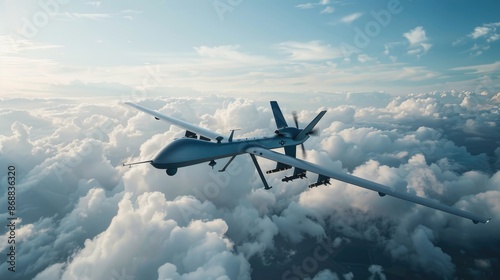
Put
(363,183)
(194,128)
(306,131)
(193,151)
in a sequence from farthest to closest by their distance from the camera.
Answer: (306,131)
(194,128)
(193,151)
(363,183)

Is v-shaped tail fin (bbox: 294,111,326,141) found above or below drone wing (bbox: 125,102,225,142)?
below

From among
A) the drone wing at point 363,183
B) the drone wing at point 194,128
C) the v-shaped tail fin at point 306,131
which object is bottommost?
the drone wing at point 363,183

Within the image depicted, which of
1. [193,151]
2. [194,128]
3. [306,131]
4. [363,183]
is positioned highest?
[194,128]

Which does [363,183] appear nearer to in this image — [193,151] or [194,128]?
[193,151]

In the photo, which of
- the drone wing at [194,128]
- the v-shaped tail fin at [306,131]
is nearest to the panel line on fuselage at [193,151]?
the drone wing at [194,128]

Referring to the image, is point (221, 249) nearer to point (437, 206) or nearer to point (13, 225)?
point (13, 225)

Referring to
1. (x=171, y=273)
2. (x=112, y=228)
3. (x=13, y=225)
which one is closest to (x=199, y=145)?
(x=13, y=225)

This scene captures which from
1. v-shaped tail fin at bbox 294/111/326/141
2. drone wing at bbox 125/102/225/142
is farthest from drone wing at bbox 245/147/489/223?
v-shaped tail fin at bbox 294/111/326/141

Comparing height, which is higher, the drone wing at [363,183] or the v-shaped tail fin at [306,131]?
the v-shaped tail fin at [306,131]

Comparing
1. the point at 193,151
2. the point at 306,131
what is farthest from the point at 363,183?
the point at 193,151

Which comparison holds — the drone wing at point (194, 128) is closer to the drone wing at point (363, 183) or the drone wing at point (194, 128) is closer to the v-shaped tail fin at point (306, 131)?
the drone wing at point (363, 183)

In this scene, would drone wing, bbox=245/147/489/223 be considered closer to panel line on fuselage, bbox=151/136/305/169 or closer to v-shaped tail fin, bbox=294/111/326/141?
panel line on fuselage, bbox=151/136/305/169
